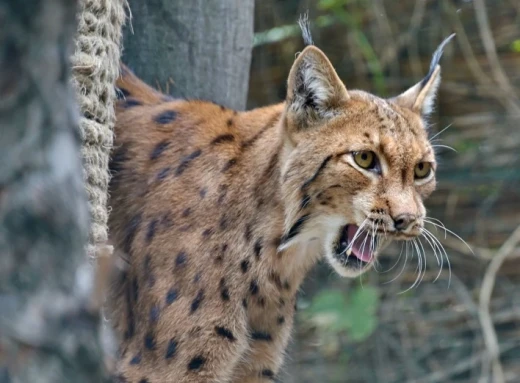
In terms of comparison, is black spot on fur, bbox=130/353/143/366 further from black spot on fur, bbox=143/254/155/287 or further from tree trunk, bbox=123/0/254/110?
tree trunk, bbox=123/0/254/110

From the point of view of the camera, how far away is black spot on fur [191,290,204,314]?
3.56 metres

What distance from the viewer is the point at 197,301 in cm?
357

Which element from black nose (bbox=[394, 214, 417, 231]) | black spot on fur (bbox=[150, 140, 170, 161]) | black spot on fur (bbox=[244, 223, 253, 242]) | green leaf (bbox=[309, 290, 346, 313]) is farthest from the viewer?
green leaf (bbox=[309, 290, 346, 313])

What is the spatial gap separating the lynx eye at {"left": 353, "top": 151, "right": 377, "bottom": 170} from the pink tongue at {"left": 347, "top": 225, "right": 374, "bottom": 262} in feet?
0.73

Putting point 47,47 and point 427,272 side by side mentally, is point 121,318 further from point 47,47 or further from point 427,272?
point 427,272

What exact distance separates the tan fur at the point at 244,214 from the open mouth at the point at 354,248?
1.2 inches

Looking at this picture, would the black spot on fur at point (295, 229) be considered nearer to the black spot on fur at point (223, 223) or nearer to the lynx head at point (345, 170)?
the lynx head at point (345, 170)

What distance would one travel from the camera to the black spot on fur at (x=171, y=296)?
11.7 feet

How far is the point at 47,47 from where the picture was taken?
1178mm

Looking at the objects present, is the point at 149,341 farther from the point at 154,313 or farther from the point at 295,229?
the point at 295,229

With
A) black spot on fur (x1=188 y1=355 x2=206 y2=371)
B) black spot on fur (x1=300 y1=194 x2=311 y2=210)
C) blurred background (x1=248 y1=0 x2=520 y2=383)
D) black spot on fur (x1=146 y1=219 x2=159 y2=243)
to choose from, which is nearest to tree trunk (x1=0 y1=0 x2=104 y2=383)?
black spot on fur (x1=188 y1=355 x2=206 y2=371)

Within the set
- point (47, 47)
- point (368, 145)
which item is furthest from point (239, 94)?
point (47, 47)

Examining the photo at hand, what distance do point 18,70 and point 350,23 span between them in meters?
5.93

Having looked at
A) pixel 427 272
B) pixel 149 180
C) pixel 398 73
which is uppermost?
pixel 398 73
